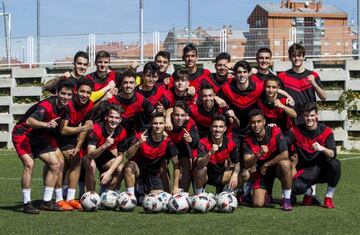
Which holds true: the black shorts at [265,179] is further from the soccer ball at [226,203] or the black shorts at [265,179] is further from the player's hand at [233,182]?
the soccer ball at [226,203]

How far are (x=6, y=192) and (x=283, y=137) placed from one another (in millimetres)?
4360

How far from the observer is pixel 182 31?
19719mm

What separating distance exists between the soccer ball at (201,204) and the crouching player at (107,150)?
112 cm

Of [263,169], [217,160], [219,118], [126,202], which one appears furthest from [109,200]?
[263,169]

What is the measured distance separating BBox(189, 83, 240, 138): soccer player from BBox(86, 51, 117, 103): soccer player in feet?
3.77

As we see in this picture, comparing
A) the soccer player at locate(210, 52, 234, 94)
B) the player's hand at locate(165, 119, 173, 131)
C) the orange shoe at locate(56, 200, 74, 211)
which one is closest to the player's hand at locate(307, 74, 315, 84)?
the soccer player at locate(210, 52, 234, 94)

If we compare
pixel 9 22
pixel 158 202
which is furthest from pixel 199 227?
pixel 9 22

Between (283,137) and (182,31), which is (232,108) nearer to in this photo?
(283,137)

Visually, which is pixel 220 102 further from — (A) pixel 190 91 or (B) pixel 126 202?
(B) pixel 126 202

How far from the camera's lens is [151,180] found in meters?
8.80

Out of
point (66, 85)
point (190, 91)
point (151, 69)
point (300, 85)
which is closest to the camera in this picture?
point (66, 85)

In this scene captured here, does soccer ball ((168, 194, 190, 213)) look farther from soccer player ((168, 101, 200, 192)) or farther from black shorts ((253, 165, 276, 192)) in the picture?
black shorts ((253, 165, 276, 192))

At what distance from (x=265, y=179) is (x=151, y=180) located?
4.93 ft

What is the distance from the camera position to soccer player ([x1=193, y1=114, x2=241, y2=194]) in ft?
28.0
